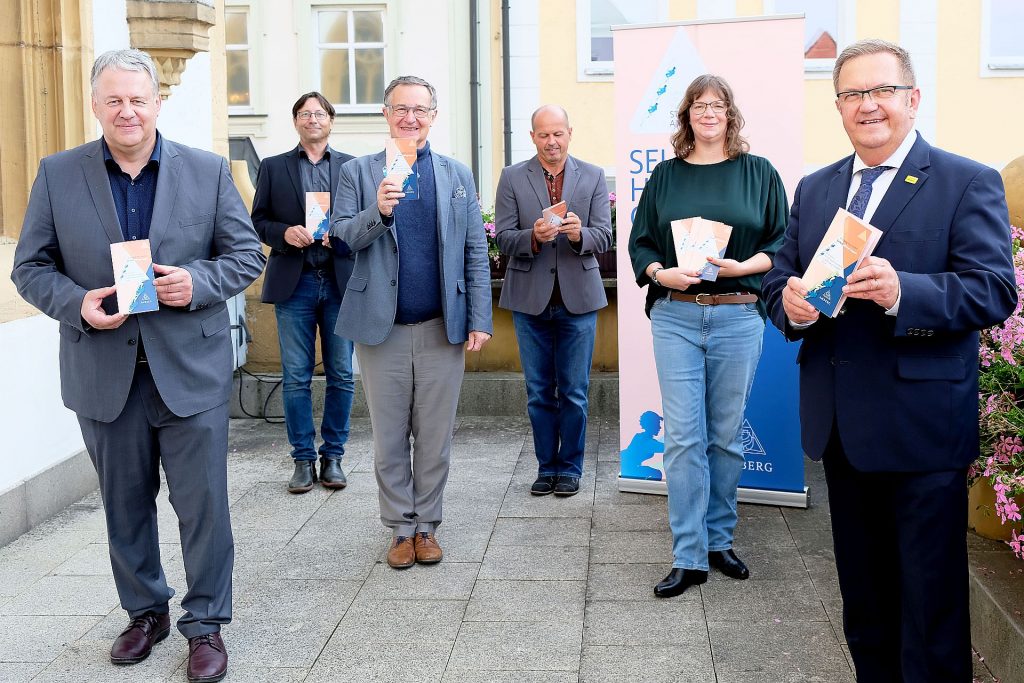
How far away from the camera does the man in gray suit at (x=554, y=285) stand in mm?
6656

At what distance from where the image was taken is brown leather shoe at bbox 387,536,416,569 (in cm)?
543

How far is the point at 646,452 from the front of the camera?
667 cm

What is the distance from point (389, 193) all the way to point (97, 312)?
1.53 metres

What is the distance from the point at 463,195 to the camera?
5625 mm

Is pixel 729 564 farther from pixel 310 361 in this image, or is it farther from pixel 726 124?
pixel 310 361

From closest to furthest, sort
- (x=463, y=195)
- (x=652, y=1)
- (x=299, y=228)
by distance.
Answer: (x=463, y=195), (x=299, y=228), (x=652, y=1)

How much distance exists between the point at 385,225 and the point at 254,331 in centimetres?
429

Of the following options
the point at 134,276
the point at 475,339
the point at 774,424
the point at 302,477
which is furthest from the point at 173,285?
the point at 774,424

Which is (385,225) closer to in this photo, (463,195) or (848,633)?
(463,195)

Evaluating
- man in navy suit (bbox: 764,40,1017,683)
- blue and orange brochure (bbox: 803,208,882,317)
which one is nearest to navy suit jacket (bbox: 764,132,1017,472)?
man in navy suit (bbox: 764,40,1017,683)

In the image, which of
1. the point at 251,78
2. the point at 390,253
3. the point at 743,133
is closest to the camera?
the point at 390,253

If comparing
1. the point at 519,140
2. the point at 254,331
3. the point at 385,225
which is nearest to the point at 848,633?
the point at 385,225

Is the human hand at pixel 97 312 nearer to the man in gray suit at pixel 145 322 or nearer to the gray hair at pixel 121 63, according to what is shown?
the man in gray suit at pixel 145 322

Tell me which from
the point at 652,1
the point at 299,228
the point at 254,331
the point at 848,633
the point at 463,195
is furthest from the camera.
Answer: the point at 652,1
